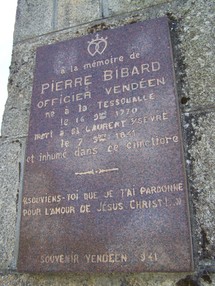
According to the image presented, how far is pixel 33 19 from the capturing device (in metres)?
2.86

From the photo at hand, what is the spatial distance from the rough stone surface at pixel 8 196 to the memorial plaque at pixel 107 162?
12cm

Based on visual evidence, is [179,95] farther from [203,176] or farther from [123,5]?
[123,5]

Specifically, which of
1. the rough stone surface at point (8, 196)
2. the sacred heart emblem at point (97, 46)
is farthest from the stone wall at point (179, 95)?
the sacred heart emblem at point (97, 46)

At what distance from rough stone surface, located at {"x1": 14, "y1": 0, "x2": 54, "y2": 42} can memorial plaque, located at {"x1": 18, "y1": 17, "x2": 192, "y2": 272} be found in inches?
17.9

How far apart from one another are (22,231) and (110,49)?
1.32 meters

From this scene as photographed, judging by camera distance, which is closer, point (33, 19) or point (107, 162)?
point (107, 162)

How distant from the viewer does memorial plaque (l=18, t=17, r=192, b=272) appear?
1.79m

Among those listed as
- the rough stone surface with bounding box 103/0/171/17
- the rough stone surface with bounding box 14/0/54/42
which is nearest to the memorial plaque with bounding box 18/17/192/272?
the rough stone surface with bounding box 103/0/171/17

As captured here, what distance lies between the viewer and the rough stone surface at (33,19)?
2.79 m

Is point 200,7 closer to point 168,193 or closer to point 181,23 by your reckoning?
point 181,23

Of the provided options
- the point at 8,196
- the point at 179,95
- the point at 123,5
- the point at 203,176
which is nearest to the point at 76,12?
the point at 123,5

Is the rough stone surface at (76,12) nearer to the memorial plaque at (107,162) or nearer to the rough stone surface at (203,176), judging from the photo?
the memorial plaque at (107,162)

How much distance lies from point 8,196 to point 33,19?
4.93ft

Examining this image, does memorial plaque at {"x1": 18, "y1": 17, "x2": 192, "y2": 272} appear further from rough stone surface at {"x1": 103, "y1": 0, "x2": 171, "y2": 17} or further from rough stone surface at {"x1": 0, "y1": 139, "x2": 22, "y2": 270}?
rough stone surface at {"x1": 103, "y1": 0, "x2": 171, "y2": 17}
